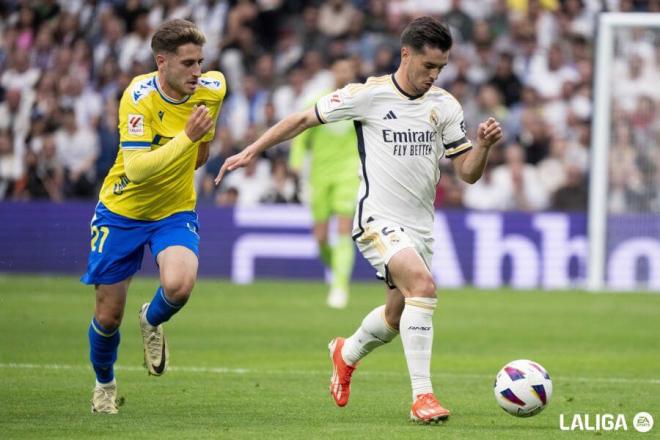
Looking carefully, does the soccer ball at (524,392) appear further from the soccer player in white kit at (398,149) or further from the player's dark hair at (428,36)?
the player's dark hair at (428,36)

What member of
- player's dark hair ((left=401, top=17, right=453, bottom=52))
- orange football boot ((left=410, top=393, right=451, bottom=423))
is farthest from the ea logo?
player's dark hair ((left=401, top=17, right=453, bottom=52))

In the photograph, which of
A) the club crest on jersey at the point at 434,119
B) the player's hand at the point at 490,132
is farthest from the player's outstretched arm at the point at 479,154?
the club crest on jersey at the point at 434,119

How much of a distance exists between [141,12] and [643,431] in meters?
17.0

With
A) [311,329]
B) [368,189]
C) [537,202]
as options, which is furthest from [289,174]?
[368,189]

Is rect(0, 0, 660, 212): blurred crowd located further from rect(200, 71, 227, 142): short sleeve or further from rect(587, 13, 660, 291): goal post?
rect(200, 71, 227, 142): short sleeve

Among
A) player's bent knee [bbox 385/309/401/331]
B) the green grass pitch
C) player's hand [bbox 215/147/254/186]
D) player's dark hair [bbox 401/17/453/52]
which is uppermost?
player's dark hair [bbox 401/17/453/52]

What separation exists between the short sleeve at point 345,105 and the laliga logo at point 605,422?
229 centimetres

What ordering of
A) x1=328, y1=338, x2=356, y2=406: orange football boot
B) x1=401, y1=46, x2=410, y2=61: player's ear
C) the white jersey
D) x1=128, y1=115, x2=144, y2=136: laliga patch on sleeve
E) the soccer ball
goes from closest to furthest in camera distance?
the soccer ball < x1=128, y1=115, x2=144, y2=136: laliga patch on sleeve < x1=401, y1=46, x2=410, y2=61: player's ear < the white jersey < x1=328, y1=338, x2=356, y2=406: orange football boot

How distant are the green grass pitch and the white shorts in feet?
3.13

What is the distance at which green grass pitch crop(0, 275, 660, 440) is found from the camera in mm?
7789

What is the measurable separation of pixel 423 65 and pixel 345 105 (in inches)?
23.8

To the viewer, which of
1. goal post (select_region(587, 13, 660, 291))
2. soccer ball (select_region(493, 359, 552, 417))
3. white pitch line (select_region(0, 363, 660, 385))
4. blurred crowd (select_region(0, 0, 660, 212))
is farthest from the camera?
blurred crowd (select_region(0, 0, 660, 212))

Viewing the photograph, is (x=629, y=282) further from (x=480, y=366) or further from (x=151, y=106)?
(x=151, y=106)

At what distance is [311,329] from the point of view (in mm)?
14242
